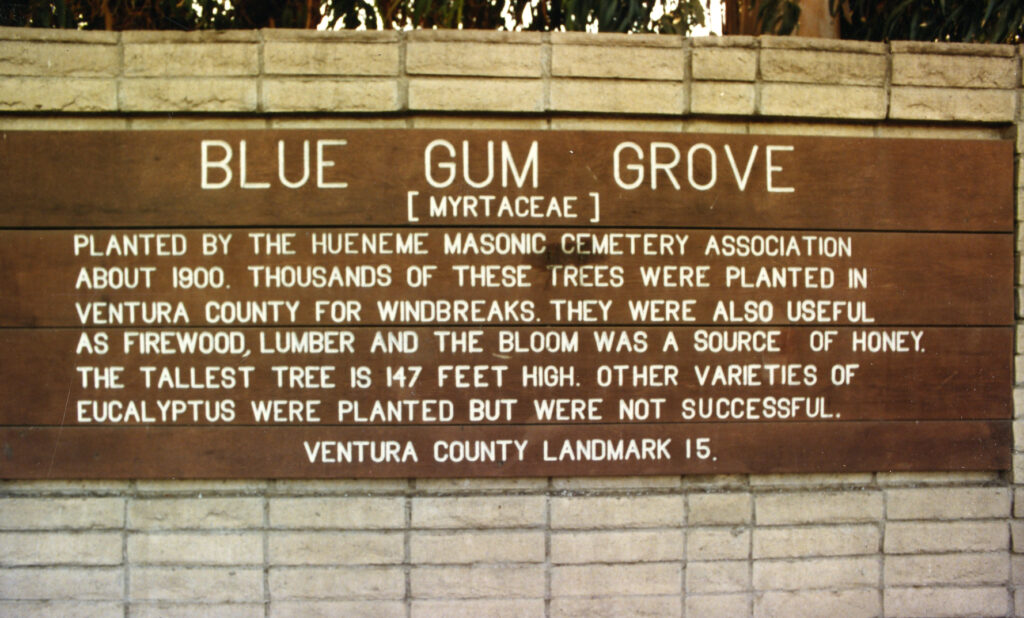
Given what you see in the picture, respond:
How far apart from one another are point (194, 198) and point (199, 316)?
410 millimetres

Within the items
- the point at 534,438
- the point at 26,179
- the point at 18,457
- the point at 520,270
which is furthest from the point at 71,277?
the point at 534,438

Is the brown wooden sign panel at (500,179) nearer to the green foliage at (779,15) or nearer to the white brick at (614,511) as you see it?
the green foliage at (779,15)

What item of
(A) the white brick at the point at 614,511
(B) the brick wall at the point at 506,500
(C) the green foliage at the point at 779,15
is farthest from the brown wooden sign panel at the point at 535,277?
(C) the green foliage at the point at 779,15

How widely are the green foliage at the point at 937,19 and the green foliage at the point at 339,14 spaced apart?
82cm

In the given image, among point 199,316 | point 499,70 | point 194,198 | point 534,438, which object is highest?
point 499,70

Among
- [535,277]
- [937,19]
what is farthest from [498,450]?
[937,19]

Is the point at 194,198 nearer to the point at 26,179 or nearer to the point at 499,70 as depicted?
the point at 26,179

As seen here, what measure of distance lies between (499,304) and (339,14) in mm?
1725

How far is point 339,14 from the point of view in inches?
125

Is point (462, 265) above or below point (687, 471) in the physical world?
above

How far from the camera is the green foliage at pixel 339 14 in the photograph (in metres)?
3.04

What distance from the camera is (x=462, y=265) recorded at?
2.40 metres

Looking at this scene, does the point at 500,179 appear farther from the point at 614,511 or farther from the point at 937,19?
the point at 937,19

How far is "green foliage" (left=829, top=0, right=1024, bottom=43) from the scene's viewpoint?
114 inches
